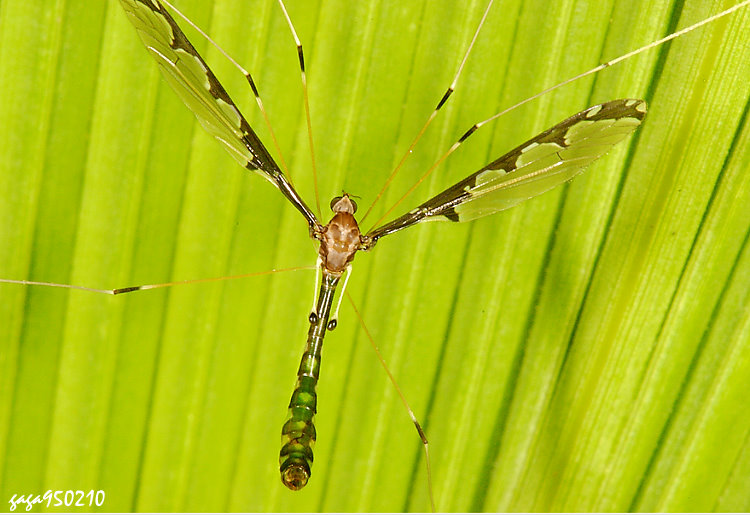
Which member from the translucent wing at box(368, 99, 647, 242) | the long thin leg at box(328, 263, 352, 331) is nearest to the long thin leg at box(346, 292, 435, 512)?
the long thin leg at box(328, 263, 352, 331)

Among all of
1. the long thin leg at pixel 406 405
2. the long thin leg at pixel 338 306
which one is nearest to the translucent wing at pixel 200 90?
the long thin leg at pixel 338 306

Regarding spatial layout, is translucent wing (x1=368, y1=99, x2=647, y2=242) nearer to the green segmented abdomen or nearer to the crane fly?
the crane fly

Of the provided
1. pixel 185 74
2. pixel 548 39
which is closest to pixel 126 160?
pixel 185 74

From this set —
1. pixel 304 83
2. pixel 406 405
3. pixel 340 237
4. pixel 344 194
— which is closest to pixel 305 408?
pixel 406 405

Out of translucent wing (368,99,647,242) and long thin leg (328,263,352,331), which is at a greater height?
translucent wing (368,99,647,242)

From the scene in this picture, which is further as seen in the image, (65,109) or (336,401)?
(336,401)

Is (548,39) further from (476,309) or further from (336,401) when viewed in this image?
(336,401)

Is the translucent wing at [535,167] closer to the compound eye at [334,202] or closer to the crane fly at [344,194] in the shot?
the crane fly at [344,194]
